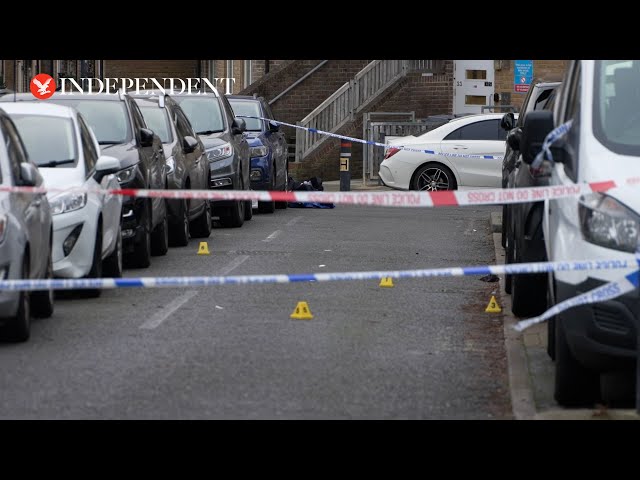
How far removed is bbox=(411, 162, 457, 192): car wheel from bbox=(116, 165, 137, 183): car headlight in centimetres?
1107

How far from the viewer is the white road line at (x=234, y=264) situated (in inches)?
575

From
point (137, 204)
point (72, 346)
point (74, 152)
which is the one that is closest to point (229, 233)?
point (137, 204)

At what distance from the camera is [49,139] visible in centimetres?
1285

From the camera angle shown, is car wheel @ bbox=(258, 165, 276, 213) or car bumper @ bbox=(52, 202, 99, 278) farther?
car wheel @ bbox=(258, 165, 276, 213)

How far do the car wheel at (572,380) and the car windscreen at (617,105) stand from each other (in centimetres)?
102

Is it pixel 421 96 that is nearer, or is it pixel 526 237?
pixel 526 237

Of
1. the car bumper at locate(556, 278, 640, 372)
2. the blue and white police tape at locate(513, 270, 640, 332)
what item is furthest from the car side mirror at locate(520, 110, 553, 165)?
the blue and white police tape at locate(513, 270, 640, 332)

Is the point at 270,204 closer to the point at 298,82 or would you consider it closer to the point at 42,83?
the point at 42,83

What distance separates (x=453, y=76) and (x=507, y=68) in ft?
8.09

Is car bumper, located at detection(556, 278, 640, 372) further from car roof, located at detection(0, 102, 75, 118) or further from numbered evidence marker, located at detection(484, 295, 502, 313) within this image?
car roof, located at detection(0, 102, 75, 118)

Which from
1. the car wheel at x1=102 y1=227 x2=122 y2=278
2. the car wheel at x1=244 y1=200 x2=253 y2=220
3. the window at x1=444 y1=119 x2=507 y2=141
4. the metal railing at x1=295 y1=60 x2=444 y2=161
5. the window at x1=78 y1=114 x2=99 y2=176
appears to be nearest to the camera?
the window at x1=78 y1=114 x2=99 y2=176

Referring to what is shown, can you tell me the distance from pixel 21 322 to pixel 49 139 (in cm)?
302

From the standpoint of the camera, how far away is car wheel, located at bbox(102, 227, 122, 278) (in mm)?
13173

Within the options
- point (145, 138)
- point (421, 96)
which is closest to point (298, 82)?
point (421, 96)
